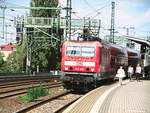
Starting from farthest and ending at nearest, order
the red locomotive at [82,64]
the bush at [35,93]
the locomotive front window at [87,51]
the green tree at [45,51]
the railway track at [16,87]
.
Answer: the green tree at [45,51] → the locomotive front window at [87,51] → the railway track at [16,87] → the red locomotive at [82,64] → the bush at [35,93]

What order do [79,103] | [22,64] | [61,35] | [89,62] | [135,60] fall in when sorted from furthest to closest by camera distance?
1. [22,64]
2. [61,35]
3. [135,60]
4. [89,62]
5. [79,103]

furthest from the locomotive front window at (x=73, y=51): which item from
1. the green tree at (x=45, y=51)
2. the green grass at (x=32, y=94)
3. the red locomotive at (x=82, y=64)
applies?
the green tree at (x=45, y=51)

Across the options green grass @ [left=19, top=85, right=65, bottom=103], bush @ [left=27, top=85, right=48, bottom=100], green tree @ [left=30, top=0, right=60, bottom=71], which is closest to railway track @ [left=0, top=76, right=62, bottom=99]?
green grass @ [left=19, top=85, right=65, bottom=103]

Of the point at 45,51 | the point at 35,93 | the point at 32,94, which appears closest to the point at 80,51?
the point at 35,93

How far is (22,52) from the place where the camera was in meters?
63.5

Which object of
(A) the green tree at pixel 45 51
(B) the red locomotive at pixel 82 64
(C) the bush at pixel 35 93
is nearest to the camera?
(C) the bush at pixel 35 93

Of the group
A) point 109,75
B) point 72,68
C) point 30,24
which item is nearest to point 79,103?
point 72,68

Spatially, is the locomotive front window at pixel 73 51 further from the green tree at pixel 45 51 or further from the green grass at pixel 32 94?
the green tree at pixel 45 51

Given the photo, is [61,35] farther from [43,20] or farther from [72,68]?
[72,68]

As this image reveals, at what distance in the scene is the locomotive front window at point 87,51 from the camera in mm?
20859

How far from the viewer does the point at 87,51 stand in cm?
2100

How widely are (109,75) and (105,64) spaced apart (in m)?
2.61

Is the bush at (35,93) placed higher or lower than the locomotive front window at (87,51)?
lower

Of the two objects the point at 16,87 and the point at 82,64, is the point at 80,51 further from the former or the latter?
the point at 16,87
